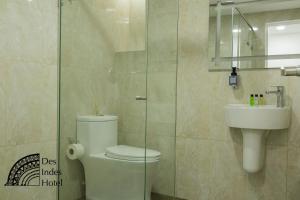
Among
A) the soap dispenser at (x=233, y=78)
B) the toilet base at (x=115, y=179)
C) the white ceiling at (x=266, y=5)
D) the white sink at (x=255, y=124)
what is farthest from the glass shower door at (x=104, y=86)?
the white ceiling at (x=266, y=5)

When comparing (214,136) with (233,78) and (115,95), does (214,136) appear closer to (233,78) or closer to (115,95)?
(233,78)

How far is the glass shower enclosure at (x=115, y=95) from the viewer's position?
1713 mm

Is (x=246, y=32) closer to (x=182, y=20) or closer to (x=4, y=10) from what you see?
(x=182, y=20)

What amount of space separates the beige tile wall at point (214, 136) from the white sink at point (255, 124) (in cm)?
15

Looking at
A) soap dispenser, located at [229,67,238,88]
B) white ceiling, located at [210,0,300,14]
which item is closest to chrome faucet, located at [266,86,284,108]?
soap dispenser, located at [229,67,238,88]

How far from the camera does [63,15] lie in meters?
1.85

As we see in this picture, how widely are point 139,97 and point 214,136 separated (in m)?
0.80

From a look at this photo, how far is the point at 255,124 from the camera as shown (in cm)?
171

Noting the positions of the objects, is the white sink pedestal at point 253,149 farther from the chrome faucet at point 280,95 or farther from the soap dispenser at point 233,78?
the soap dispenser at point 233,78

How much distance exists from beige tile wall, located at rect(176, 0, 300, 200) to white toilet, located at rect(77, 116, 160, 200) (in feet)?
1.74

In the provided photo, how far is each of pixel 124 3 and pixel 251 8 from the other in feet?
3.14

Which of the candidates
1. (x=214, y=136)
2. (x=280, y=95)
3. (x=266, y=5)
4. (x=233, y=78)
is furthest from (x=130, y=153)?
(x=266, y=5)

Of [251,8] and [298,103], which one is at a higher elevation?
[251,8]

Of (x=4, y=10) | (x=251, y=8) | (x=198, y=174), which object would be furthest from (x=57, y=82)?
(x=251, y=8)
